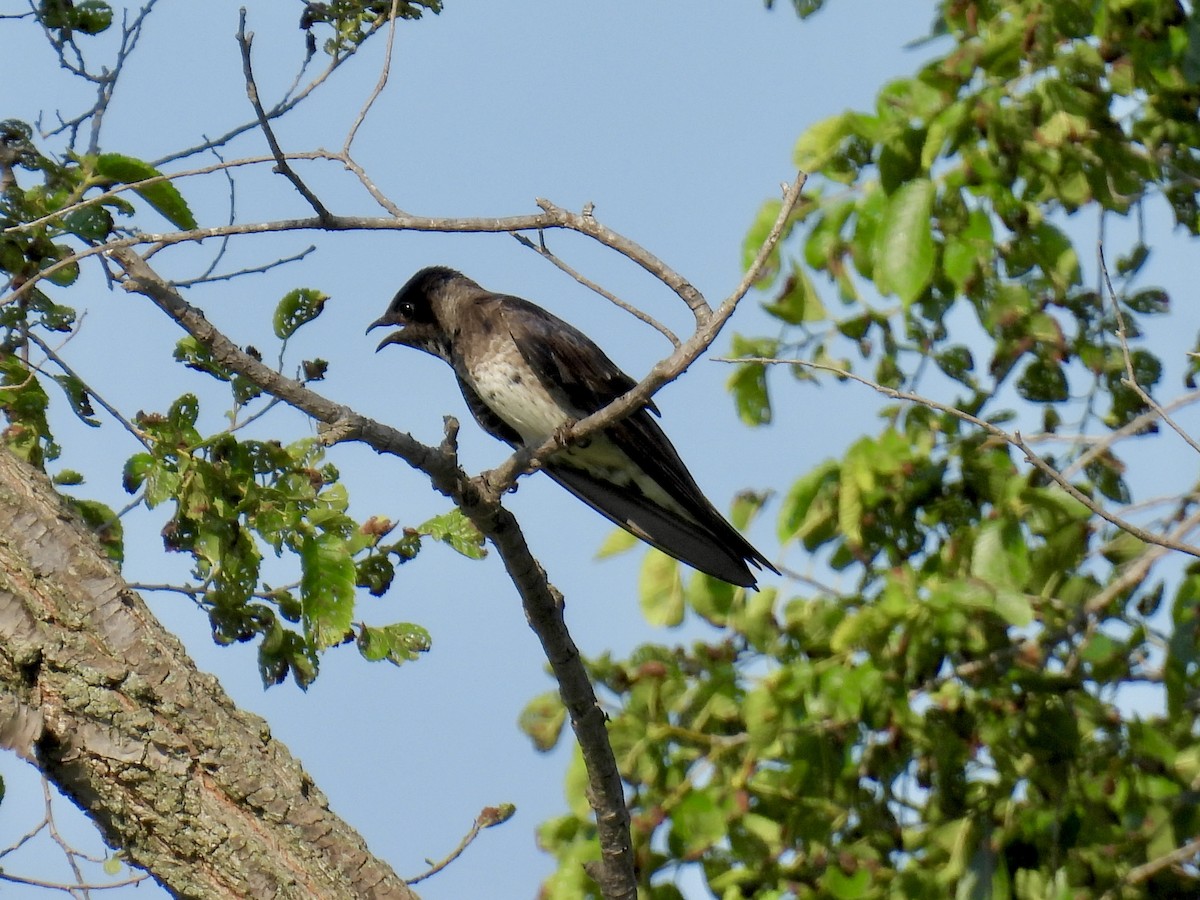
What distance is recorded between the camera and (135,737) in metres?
3.14

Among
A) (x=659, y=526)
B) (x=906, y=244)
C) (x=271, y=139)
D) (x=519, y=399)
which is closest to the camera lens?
(x=271, y=139)

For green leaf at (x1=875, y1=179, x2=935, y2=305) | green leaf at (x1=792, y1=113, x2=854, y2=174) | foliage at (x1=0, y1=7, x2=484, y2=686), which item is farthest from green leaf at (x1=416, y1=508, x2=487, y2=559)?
green leaf at (x1=792, y1=113, x2=854, y2=174)

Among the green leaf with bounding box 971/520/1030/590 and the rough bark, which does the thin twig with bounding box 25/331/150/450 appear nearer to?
the rough bark

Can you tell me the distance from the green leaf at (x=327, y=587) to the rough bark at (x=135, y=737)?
0.98 ft

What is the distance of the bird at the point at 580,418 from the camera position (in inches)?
201

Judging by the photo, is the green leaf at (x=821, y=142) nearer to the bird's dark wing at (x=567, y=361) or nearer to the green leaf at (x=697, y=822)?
the bird's dark wing at (x=567, y=361)

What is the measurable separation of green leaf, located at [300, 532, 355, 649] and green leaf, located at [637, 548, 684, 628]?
1773mm

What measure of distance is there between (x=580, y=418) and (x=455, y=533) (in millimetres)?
1978

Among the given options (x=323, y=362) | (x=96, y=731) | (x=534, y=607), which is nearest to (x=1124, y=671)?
(x=534, y=607)

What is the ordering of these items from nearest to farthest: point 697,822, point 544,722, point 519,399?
1. point 697,822
2. point 544,722
3. point 519,399

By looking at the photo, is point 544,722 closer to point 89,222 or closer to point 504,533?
point 504,533

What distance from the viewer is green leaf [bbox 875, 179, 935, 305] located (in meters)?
4.24

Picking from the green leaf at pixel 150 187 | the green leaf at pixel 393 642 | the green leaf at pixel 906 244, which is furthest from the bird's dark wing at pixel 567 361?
the green leaf at pixel 150 187

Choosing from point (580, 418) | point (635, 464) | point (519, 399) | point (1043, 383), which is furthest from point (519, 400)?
point (1043, 383)
